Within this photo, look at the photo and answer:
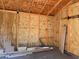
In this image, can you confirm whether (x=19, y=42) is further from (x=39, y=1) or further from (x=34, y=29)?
(x=39, y=1)

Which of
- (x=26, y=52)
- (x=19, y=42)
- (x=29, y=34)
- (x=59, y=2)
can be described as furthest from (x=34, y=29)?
(x=59, y=2)

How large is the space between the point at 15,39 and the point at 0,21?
46.4 inches

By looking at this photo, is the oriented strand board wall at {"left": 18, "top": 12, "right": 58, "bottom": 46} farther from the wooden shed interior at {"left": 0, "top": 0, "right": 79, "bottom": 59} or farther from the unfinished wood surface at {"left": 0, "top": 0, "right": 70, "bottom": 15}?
the unfinished wood surface at {"left": 0, "top": 0, "right": 70, "bottom": 15}

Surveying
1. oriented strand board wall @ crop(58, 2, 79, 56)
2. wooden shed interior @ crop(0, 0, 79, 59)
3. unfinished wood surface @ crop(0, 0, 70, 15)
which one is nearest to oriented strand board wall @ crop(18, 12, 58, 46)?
wooden shed interior @ crop(0, 0, 79, 59)

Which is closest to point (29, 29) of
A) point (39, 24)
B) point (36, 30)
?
point (36, 30)

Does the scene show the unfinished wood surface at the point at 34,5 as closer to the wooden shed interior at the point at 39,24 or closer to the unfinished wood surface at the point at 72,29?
the wooden shed interior at the point at 39,24

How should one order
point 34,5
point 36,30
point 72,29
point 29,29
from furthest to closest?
1. point 36,30
2. point 29,29
3. point 34,5
4. point 72,29

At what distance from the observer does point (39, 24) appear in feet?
22.7

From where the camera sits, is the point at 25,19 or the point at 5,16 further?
the point at 25,19

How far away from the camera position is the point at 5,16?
19.1ft

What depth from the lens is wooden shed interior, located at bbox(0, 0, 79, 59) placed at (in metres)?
5.64

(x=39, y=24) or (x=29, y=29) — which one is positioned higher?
(x=39, y=24)

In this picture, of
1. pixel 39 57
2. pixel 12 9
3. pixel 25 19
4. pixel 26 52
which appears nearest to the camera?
pixel 39 57

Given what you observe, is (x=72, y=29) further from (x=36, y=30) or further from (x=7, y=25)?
(x=7, y=25)
